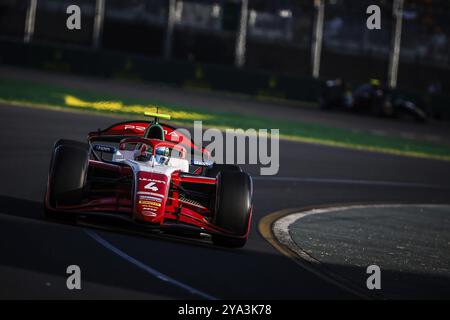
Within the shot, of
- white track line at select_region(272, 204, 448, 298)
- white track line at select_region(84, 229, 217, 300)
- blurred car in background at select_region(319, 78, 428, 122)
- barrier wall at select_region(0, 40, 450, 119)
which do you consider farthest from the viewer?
barrier wall at select_region(0, 40, 450, 119)

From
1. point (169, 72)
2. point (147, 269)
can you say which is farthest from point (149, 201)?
point (169, 72)

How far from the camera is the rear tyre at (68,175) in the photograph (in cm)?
990

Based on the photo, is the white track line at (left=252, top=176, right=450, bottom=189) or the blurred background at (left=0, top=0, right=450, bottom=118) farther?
the blurred background at (left=0, top=0, right=450, bottom=118)

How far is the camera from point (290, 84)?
39.0 m

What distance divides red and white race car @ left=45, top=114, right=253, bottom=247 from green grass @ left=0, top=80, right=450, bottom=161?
12505 millimetres

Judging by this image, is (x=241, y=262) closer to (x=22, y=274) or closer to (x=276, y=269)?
(x=276, y=269)

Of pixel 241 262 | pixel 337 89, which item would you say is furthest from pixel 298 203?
pixel 337 89

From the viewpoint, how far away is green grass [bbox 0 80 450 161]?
81.5 ft

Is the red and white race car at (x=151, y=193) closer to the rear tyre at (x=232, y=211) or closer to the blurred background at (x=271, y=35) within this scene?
the rear tyre at (x=232, y=211)

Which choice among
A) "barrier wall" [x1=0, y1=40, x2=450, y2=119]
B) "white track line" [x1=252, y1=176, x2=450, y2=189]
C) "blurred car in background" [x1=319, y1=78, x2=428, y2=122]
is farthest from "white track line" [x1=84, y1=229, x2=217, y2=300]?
"barrier wall" [x1=0, y1=40, x2=450, y2=119]

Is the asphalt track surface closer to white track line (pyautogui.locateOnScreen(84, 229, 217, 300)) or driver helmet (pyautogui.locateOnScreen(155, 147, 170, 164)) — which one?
white track line (pyautogui.locateOnScreen(84, 229, 217, 300))

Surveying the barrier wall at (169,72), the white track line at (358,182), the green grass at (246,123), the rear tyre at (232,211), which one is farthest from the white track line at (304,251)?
the barrier wall at (169,72)

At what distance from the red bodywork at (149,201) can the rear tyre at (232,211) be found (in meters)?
0.05
